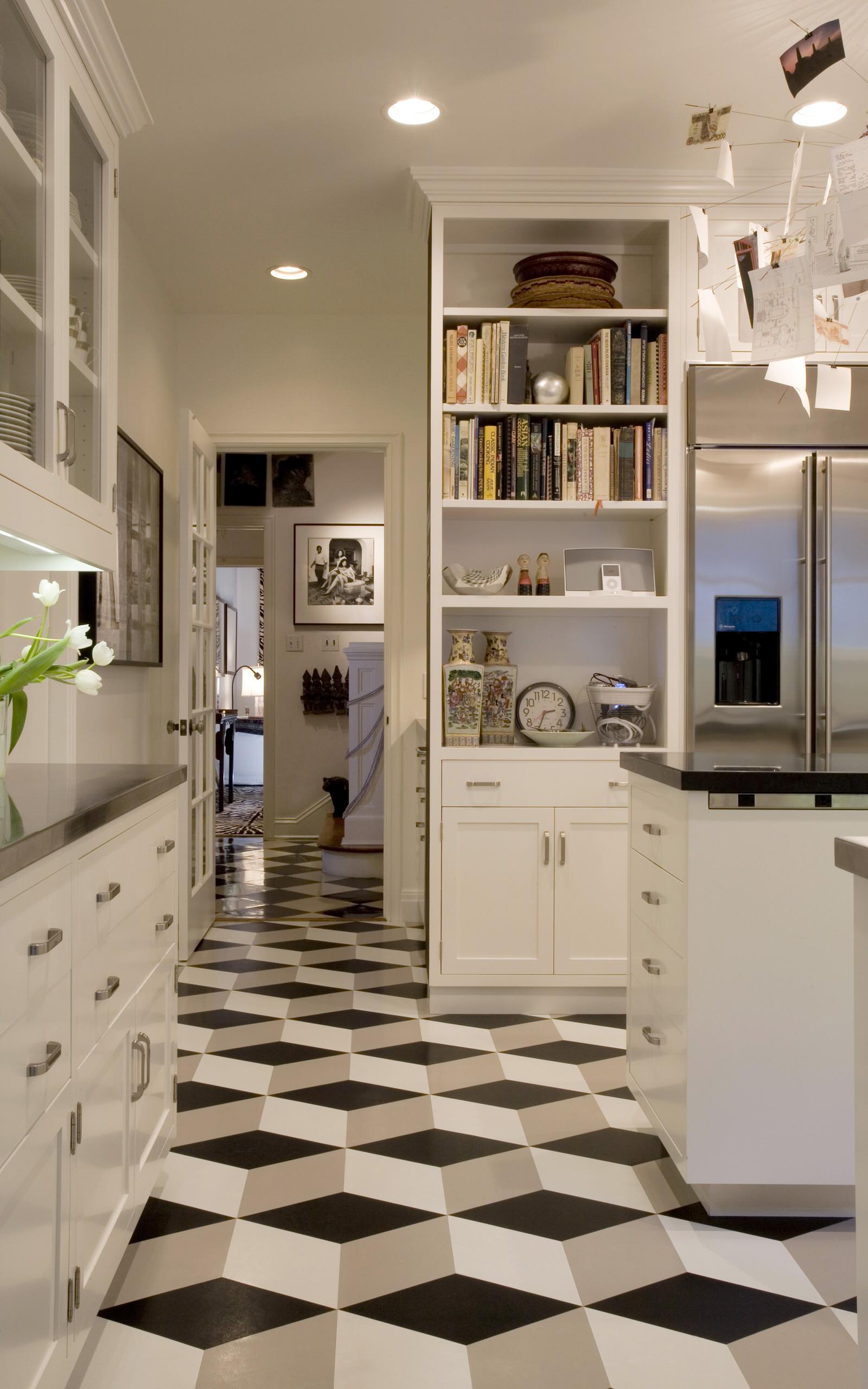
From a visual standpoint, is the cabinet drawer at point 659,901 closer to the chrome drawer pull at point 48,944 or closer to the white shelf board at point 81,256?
the chrome drawer pull at point 48,944

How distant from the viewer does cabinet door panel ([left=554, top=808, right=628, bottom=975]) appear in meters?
3.48

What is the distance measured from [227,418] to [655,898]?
3123mm

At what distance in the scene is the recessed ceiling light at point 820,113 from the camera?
298 cm

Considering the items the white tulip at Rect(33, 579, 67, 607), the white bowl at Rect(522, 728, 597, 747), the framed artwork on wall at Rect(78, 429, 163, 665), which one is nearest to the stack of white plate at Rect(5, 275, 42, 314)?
the white tulip at Rect(33, 579, 67, 607)

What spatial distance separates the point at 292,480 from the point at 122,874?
5800 mm

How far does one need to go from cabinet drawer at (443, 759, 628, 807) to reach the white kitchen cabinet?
4.85 ft

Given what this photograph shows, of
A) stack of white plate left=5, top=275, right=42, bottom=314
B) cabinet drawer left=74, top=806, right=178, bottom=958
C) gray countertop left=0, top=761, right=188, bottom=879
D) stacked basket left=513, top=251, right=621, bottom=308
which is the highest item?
stacked basket left=513, top=251, right=621, bottom=308

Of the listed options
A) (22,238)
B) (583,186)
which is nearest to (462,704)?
(583,186)

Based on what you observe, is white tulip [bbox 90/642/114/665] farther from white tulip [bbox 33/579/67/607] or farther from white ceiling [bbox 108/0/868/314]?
white ceiling [bbox 108/0/868/314]

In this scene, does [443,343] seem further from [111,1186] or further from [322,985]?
[111,1186]

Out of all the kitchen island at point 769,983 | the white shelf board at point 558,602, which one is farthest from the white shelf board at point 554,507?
the kitchen island at point 769,983

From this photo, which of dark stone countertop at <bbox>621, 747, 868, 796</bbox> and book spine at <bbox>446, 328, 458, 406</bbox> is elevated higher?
book spine at <bbox>446, 328, 458, 406</bbox>

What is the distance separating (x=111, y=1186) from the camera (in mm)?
1672

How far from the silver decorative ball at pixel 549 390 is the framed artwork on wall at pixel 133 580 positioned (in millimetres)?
1385
